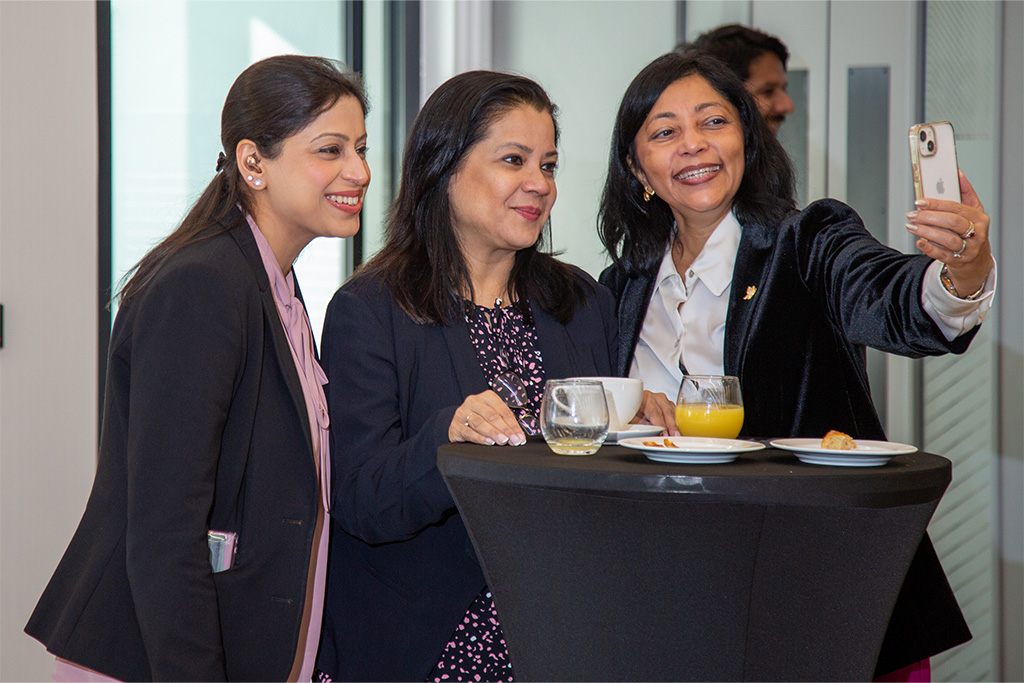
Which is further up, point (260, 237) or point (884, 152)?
point (884, 152)

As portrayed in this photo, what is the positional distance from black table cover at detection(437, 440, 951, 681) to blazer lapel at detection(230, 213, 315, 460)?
→ 340mm

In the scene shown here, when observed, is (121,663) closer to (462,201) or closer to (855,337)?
(462,201)

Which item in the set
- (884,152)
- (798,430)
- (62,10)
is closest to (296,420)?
(798,430)

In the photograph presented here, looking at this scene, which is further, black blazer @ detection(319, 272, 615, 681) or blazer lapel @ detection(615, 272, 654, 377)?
blazer lapel @ detection(615, 272, 654, 377)

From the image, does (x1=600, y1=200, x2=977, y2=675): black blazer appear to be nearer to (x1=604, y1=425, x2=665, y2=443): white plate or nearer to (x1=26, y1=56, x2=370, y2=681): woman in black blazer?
(x1=604, y1=425, x2=665, y2=443): white plate

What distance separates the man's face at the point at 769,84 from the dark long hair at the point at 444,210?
1.44 m

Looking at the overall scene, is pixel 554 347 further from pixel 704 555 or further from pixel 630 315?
pixel 704 555

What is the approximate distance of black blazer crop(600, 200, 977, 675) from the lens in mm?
1745

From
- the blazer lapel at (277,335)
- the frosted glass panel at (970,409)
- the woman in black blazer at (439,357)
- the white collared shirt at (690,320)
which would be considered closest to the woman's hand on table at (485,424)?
the woman in black blazer at (439,357)

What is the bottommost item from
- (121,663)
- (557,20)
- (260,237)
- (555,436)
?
(121,663)

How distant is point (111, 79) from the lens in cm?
244

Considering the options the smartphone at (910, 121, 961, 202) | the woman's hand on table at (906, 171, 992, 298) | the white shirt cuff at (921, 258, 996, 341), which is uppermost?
the smartphone at (910, 121, 961, 202)

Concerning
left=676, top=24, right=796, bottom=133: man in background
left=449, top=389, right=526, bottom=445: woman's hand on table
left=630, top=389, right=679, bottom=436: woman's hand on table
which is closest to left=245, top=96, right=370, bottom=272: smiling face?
left=449, top=389, right=526, bottom=445: woman's hand on table

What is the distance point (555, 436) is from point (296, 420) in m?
0.45
